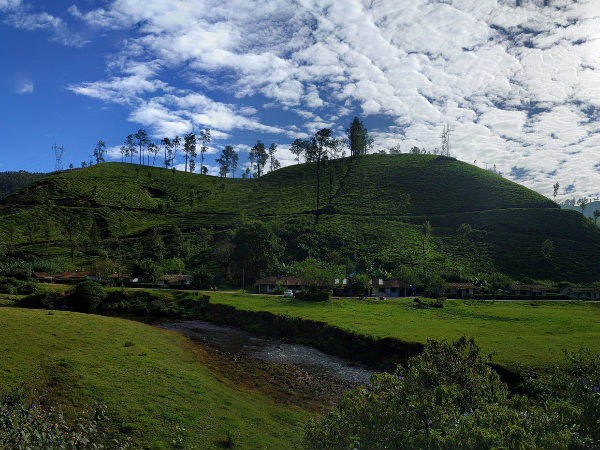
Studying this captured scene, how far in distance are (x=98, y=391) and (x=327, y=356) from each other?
1005 inches

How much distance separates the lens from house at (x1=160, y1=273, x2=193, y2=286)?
95794mm

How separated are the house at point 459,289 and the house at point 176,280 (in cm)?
7135

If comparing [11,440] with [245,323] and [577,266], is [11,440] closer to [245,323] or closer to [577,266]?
[245,323]

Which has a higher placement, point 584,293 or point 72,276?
point 72,276

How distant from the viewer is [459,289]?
8781cm

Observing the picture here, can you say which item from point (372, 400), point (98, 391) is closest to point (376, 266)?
point (98, 391)

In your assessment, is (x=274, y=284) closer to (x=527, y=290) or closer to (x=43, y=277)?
(x=43, y=277)

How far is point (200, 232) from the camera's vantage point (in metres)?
140

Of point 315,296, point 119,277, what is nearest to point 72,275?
point 119,277

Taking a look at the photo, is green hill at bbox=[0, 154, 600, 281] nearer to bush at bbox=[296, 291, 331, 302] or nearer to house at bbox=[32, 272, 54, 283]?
house at bbox=[32, 272, 54, 283]

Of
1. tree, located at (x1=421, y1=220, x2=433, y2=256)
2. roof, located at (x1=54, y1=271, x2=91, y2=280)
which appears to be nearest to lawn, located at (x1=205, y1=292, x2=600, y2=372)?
roof, located at (x1=54, y1=271, x2=91, y2=280)

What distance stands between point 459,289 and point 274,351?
64698mm

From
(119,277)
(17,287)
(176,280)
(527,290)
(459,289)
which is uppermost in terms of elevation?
(17,287)

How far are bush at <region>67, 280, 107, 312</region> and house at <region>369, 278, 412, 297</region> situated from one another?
204ft
